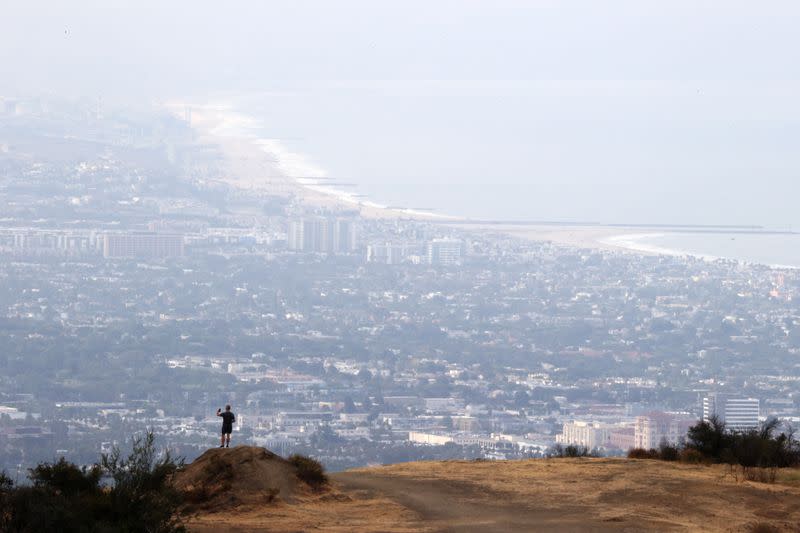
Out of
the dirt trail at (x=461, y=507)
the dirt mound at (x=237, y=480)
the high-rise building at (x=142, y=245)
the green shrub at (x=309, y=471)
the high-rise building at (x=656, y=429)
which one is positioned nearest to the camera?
the dirt trail at (x=461, y=507)

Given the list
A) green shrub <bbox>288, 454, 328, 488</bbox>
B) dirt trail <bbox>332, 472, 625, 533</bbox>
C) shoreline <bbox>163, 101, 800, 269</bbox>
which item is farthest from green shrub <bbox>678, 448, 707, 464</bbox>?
shoreline <bbox>163, 101, 800, 269</bbox>

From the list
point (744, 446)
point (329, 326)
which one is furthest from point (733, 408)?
point (744, 446)

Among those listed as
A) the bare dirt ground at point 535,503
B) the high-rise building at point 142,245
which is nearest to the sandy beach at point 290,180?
the high-rise building at point 142,245

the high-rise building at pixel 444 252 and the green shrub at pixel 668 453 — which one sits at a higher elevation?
the high-rise building at pixel 444 252

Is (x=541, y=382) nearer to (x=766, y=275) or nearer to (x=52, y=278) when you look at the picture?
(x=52, y=278)

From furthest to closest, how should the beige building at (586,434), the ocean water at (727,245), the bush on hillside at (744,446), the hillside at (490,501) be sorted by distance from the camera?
the ocean water at (727,245)
the beige building at (586,434)
the bush on hillside at (744,446)
the hillside at (490,501)

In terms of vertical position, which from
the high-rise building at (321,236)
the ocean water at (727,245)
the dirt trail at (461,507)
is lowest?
the dirt trail at (461,507)

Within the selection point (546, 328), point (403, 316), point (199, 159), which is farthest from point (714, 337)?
point (199, 159)

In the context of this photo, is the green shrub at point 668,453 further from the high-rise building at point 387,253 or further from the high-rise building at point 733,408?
the high-rise building at point 387,253
